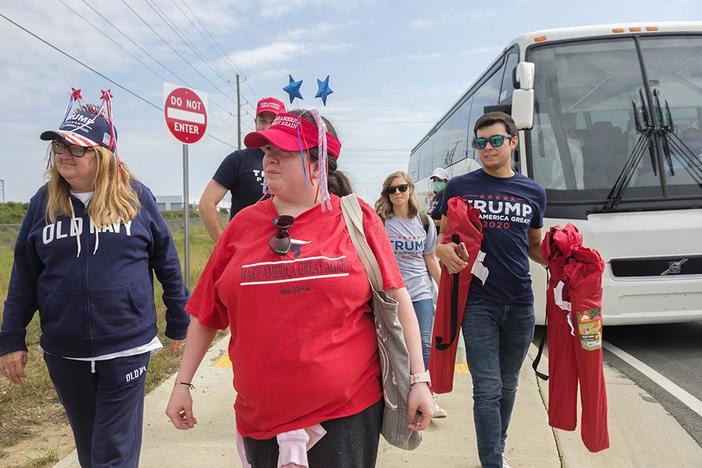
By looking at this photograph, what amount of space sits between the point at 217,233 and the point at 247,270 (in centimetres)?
177

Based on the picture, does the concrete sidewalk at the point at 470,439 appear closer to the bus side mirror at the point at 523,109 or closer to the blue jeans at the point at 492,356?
the blue jeans at the point at 492,356

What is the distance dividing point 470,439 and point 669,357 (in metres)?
3.38

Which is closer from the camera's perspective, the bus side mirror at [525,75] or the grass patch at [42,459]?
the grass patch at [42,459]

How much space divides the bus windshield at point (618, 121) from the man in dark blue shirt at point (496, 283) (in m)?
3.52

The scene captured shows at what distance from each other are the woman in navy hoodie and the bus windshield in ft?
16.3

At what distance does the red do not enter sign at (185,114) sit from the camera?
711cm

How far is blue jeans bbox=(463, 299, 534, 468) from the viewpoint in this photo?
10.4 ft

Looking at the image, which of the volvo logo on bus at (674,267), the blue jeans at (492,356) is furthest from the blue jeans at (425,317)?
the volvo logo on bus at (674,267)

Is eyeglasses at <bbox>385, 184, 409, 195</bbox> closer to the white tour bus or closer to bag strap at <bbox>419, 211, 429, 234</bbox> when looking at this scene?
bag strap at <bbox>419, 211, 429, 234</bbox>

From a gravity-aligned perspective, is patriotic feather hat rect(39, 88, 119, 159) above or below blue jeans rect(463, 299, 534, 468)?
above

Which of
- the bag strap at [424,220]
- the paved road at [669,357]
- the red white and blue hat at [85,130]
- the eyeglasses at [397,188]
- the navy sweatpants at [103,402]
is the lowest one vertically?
the paved road at [669,357]

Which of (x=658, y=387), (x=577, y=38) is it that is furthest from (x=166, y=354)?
(x=577, y=38)

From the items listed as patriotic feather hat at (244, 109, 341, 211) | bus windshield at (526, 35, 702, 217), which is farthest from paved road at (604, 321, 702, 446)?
patriotic feather hat at (244, 109, 341, 211)

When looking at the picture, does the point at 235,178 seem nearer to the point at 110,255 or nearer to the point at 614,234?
the point at 110,255
